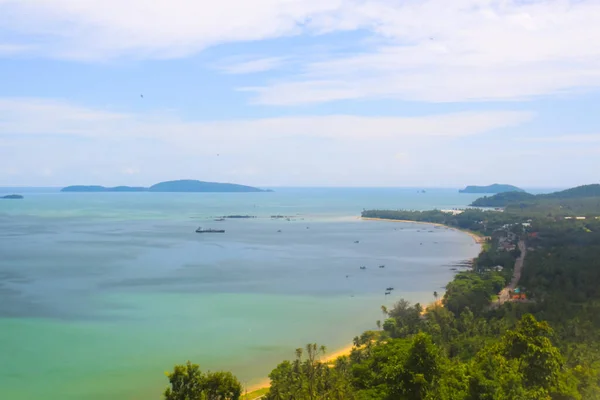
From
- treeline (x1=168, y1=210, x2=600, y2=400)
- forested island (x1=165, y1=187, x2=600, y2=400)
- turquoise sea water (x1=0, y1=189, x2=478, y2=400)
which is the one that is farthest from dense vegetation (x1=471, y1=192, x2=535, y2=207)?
treeline (x1=168, y1=210, x2=600, y2=400)

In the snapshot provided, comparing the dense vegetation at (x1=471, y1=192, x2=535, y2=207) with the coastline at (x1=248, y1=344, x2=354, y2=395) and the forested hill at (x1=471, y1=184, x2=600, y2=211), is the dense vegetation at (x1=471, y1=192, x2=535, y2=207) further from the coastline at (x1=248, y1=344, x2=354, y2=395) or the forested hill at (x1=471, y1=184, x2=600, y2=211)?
the coastline at (x1=248, y1=344, x2=354, y2=395)

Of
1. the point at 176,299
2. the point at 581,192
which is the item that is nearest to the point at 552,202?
the point at 581,192

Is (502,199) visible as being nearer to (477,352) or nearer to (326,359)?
(326,359)

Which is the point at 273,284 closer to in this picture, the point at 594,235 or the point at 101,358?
the point at 101,358

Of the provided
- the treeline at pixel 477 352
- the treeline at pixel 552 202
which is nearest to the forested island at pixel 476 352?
the treeline at pixel 477 352

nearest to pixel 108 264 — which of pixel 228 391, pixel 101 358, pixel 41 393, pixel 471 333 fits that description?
pixel 101 358

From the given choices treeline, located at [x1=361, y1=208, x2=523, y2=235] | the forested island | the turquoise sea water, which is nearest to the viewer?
the forested island
